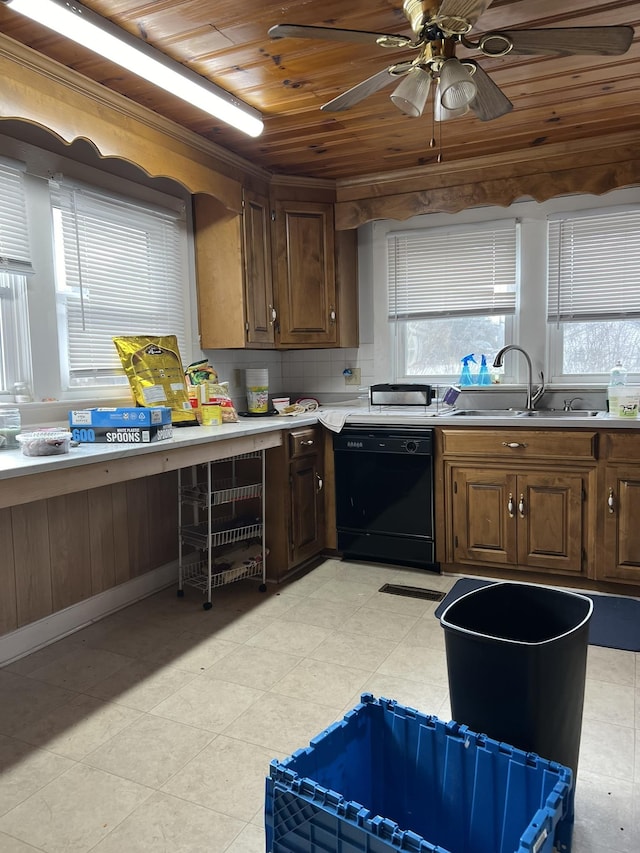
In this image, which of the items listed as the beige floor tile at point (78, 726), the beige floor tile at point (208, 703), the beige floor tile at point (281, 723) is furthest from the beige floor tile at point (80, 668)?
the beige floor tile at point (281, 723)

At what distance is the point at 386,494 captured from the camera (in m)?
3.69

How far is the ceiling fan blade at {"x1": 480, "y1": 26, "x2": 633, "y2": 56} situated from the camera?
1723 millimetres

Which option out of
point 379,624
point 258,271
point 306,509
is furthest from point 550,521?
point 258,271

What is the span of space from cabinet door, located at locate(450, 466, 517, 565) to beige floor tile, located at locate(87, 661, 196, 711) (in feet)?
5.62

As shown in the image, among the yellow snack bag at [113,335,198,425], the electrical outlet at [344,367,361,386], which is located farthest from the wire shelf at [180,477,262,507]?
the electrical outlet at [344,367,361,386]

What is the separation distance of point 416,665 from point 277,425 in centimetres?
141

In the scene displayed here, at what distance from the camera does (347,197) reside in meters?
4.09

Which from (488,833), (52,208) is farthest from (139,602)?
(488,833)

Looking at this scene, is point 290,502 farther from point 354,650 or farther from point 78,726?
point 78,726

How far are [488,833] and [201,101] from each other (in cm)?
274

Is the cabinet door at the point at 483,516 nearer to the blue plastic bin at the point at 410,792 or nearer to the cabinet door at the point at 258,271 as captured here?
the cabinet door at the point at 258,271

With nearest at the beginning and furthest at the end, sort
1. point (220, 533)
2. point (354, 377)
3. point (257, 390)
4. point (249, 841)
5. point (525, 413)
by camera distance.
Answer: point (249, 841) < point (220, 533) < point (525, 413) < point (257, 390) < point (354, 377)

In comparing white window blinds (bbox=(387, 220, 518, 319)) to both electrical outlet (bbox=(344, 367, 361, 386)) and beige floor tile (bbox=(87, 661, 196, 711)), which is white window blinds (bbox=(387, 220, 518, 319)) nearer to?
electrical outlet (bbox=(344, 367, 361, 386))

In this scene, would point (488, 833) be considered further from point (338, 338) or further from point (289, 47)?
point (338, 338)
